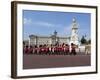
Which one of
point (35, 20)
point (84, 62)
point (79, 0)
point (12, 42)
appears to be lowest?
point (84, 62)

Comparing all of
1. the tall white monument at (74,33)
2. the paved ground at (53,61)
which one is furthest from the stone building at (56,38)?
the paved ground at (53,61)

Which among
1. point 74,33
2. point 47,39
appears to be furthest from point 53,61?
point 74,33

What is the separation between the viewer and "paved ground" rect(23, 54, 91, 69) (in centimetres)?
217

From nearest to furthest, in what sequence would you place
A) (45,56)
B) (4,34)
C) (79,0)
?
(4,34) → (45,56) → (79,0)

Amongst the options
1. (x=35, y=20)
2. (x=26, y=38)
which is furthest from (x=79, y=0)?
(x=26, y=38)

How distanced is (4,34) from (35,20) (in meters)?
Answer: 0.31

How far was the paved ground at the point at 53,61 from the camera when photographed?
217 centimetres

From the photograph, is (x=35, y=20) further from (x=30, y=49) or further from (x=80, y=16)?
(x=80, y=16)

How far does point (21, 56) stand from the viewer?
83.4 inches

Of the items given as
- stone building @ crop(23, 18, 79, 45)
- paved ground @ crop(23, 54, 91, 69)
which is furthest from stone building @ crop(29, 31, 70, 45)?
paved ground @ crop(23, 54, 91, 69)

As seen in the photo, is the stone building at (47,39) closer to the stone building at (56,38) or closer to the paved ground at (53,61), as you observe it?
the stone building at (56,38)

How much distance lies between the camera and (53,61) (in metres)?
2.27

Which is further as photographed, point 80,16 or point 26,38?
point 80,16

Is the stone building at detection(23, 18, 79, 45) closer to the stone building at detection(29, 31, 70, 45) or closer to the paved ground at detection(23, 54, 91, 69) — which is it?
the stone building at detection(29, 31, 70, 45)
